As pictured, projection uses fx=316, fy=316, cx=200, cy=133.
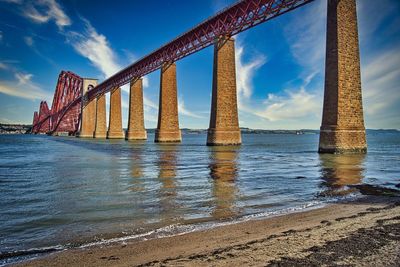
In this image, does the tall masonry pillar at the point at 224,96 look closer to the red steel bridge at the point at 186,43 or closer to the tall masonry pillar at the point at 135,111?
the red steel bridge at the point at 186,43

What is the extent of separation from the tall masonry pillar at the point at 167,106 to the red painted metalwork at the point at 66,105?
1938 inches

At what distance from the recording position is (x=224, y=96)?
30031mm

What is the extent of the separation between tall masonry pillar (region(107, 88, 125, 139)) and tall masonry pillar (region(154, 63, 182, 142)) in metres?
23.9

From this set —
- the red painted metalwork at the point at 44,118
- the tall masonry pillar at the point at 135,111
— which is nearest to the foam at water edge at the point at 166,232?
the tall masonry pillar at the point at 135,111

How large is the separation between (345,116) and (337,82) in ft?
7.24

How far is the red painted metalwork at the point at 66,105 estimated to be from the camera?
87438 mm

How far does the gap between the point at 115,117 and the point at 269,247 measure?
61628mm

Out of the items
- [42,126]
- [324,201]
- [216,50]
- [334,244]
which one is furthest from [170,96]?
[42,126]

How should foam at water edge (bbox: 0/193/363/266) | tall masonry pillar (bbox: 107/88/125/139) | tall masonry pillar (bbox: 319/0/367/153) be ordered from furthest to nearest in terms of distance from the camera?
tall masonry pillar (bbox: 107/88/125/139) → tall masonry pillar (bbox: 319/0/367/153) → foam at water edge (bbox: 0/193/363/266)

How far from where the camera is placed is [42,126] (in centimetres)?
11694

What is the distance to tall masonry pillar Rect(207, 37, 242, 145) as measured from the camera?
97.8ft

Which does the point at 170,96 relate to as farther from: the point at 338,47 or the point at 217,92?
the point at 338,47

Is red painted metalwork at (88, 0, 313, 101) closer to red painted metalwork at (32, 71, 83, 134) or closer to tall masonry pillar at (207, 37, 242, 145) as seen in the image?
tall masonry pillar at (207, 37, 242, 145)

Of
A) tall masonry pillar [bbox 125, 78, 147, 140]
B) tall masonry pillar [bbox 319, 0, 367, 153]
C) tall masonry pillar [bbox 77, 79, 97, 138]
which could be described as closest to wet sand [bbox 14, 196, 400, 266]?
tall masonry pillar [bbox 319, 0, 367, 153]
